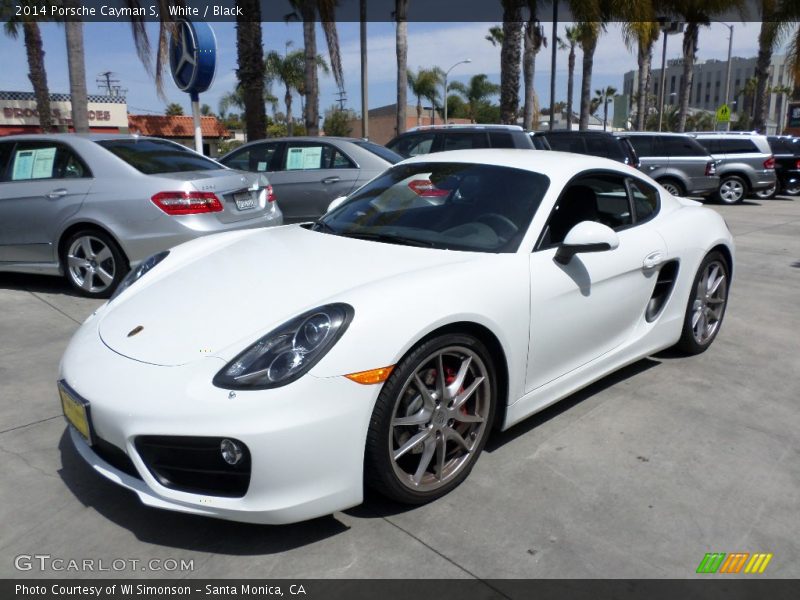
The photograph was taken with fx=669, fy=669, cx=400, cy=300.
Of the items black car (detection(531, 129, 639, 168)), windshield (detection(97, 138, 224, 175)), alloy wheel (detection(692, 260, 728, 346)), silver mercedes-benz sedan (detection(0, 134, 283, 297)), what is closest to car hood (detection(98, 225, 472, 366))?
alloy wheel (detection(692, 260, 728, 346))

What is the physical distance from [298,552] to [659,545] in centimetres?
137

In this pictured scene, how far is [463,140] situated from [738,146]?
29.2 ft

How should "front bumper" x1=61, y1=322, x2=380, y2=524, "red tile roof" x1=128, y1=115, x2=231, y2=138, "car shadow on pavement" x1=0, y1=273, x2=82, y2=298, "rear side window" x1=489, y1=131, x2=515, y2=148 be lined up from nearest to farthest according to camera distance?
"front bumper" x1=61, y1=322, x2=380, y2=524, "car shadow on pavement" x1=0, y1=273, x2=82, y2=298, "rear side window" x1=489, y1=131, x2=515, y2=148, "red tile roof" x1=128, y1=115, x2=231, y2=138

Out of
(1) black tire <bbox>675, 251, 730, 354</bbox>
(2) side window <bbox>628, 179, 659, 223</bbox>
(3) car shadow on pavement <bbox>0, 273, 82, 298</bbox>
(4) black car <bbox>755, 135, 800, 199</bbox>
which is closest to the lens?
(2) side window <bbox>628, 179, 659, 223</bbox>

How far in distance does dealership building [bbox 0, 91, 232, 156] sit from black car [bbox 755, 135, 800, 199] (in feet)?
88.6

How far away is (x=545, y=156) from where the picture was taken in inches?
150

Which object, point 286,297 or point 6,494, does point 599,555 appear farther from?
point 6,494

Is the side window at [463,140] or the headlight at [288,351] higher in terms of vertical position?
the side window at [463,140]

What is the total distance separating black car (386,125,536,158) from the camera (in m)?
10.4

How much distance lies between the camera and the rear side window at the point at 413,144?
36.3 ft

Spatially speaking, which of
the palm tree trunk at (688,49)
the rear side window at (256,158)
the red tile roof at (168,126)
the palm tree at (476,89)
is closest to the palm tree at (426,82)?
the palm tree at (476,89)

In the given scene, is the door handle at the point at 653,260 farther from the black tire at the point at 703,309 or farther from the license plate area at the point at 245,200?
the license plate area at the point at 245,200

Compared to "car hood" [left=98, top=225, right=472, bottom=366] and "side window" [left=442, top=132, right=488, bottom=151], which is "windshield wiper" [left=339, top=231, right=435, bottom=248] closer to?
"car hood" [left=98, top=225, right=472, bottom=366]

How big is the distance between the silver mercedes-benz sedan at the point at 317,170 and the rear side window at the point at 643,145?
8.52m
